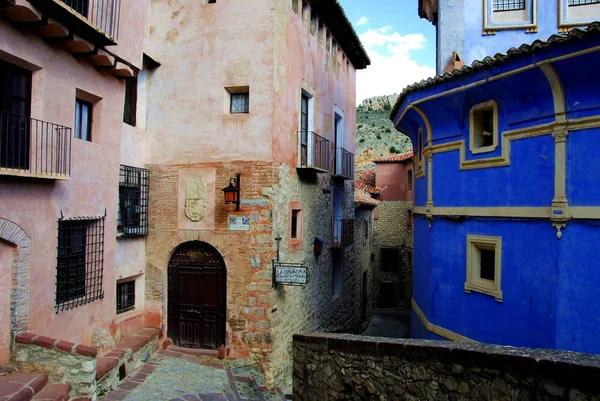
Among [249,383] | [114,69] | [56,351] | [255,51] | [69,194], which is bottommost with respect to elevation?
[249,383]

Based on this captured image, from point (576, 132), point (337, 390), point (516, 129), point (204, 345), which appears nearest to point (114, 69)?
point (204, 345)

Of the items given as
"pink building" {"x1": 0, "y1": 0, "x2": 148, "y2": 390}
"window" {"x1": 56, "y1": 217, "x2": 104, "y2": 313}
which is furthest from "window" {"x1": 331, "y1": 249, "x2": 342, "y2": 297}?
"window" {"x1": 56, "y1": 217, "x2": 104, "y2": 313}

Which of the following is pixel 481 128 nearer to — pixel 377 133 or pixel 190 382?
pixel 190 382

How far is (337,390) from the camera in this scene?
6.62 metres

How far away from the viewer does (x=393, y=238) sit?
89.2 feet

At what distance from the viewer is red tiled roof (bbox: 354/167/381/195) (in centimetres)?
2683

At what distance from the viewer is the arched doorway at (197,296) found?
10617 millimetres

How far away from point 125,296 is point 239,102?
5160 millimetres

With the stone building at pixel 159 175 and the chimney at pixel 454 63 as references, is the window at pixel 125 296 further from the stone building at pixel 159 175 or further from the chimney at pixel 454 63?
the chimney at pixel 454 63

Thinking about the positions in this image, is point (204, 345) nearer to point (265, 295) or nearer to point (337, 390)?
point (265, 295)

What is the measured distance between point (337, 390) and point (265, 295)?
12.6ft

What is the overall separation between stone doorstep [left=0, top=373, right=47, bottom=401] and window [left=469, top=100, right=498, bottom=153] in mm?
8589

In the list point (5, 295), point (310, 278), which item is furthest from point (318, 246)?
point (5, 295)

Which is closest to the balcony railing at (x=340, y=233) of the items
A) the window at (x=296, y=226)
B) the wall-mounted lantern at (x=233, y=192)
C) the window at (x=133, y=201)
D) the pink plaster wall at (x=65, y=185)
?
the window at (x=296, y=226)
